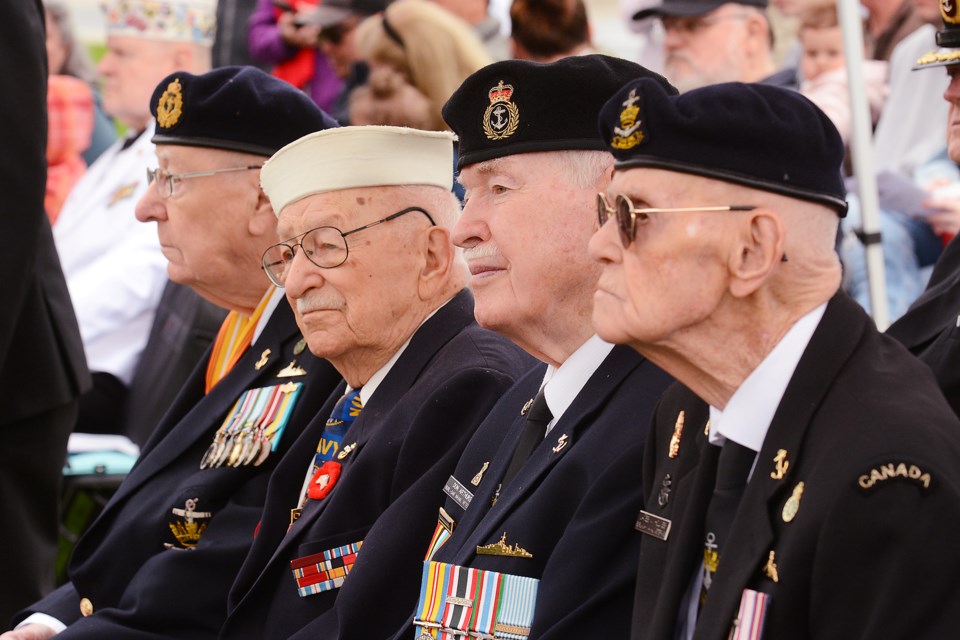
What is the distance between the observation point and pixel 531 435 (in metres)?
3.09

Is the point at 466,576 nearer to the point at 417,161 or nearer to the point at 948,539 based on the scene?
the point at 948,539

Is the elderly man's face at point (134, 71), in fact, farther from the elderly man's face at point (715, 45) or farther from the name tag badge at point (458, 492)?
the name tag badge at point (458, 492)

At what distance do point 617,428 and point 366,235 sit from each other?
1.14 m

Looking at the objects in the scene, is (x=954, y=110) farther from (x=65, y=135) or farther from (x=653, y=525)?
(x=65, y=135)

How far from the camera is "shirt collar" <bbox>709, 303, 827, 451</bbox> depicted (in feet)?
7.97

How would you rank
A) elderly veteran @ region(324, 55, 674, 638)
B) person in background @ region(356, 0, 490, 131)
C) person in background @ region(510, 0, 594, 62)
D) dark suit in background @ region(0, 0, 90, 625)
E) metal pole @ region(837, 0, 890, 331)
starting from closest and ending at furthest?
elderly veteran @ region(324, 55, 674, 638) < dark suit in background @ region(0, 0, 90, 625) < metal pole @ region(837, 0, 890, 331) < person in background @ region(356, 0, 490, 131) < person in background @ region(510, 0, 594, 62)

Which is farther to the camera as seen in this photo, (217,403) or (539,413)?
(217,403)

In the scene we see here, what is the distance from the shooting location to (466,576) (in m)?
2.92

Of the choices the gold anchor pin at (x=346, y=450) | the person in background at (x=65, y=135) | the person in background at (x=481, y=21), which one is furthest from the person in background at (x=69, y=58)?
the gold anchor pin at (x=346, y=450)

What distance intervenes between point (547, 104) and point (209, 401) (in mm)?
1713

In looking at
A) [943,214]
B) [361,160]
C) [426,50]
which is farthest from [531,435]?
[426,50]

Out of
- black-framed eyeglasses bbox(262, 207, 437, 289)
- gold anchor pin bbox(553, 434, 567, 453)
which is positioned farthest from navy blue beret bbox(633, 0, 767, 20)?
gold anchor pin bbox(553, 434, 567, 453)

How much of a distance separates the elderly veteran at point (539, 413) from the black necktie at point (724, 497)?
0.32 meters

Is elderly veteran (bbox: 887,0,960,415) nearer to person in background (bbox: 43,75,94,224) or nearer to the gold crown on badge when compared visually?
the gold crown on badge
